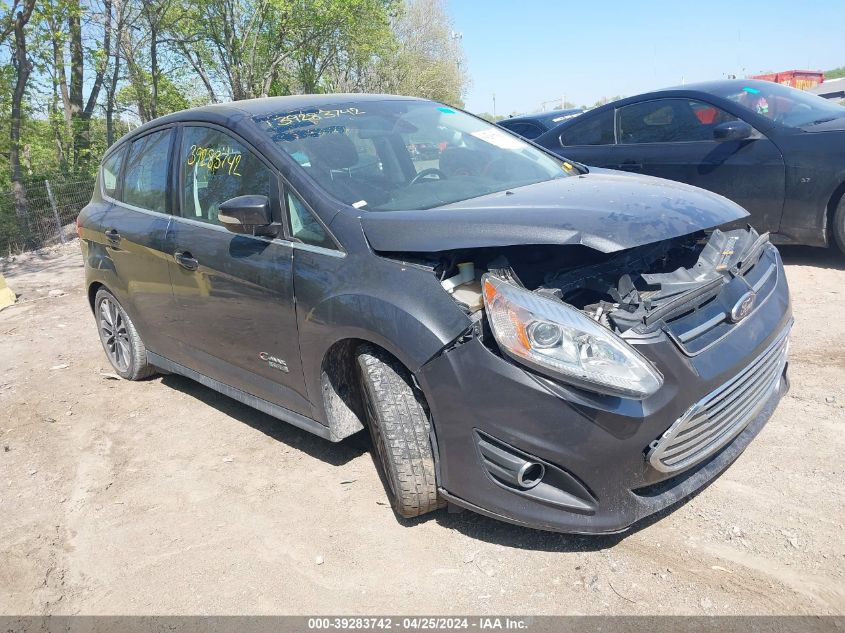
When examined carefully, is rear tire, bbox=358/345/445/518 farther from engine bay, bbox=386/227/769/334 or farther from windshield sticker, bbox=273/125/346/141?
windshield sticker, bbox=273/125/346/141

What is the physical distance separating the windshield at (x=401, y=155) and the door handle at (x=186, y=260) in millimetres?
810

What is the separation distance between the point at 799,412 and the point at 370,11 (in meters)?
24.6

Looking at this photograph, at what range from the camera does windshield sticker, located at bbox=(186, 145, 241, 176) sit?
3547 mm

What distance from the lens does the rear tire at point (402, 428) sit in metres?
2.73

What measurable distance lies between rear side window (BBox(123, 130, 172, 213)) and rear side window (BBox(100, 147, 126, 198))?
Result: 0.17m

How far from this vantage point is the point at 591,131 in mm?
6941

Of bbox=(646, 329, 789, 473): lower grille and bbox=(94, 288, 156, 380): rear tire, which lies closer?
bbox=(646, 329, 789, 473): lower grille

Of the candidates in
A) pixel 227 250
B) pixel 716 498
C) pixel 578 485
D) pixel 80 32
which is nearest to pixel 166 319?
pixel 227 250

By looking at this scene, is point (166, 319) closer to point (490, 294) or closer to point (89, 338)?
point (490, 294)

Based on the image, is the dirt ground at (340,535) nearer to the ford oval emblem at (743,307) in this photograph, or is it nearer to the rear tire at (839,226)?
the ford oval emblem at (743,307)

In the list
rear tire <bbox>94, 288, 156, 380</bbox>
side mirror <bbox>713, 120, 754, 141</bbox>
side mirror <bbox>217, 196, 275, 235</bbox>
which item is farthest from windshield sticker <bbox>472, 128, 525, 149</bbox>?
rear tire <bbox>94, 288, 156, 380</bbox>

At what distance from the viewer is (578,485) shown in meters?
2.42

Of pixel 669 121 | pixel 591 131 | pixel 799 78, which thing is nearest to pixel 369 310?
pixel 669 121

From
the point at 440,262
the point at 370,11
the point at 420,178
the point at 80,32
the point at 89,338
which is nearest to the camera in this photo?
the point at 440,262
